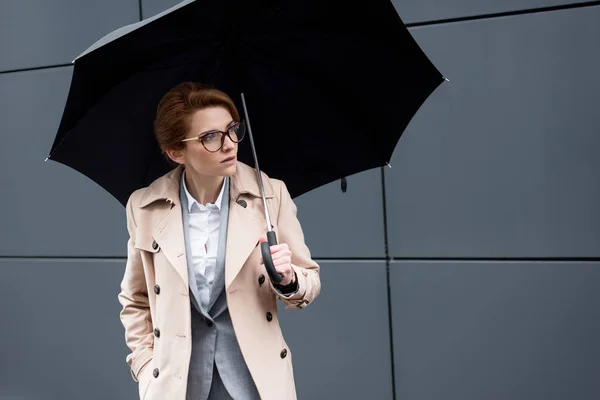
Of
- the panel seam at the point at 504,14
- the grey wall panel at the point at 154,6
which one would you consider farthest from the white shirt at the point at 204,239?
the grey wall panel at the point at 154,6

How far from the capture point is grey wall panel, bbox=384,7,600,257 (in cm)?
379

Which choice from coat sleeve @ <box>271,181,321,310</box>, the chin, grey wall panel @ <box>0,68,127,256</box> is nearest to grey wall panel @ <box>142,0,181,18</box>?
grey wall panel @ <box>0,68,127,256</box>

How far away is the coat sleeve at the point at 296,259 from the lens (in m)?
2.08

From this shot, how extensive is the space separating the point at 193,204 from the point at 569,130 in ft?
8.07

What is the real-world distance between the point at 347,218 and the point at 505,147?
104 centimetres

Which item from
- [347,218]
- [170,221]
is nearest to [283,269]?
[170,221]

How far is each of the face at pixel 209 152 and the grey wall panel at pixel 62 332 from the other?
2990 mm

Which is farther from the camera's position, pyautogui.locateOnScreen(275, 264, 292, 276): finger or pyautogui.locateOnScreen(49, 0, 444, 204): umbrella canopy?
pyautogui.locateOnScreen(49, 0, 444, 204): umbrella canopy

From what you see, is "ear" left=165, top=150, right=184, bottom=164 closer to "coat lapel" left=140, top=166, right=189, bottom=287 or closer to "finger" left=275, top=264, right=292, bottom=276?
"coat lapel" left=140, top=166, right=189, bottom=287

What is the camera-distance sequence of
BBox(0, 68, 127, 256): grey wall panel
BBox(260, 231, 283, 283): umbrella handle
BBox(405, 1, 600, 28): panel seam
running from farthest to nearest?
BBox(0, 68, 127, 256): grey wall panel < BBox(405, 1, 600, 28): panel seam < BBox(260, 231, 283, 283): umbrella handle

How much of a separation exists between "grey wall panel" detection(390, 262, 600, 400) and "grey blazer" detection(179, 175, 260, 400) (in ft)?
7.28

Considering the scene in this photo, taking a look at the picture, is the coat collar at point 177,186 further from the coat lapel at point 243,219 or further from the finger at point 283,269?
the finger at point 283,269

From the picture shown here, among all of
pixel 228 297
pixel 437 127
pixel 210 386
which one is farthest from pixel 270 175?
pixel 437 127

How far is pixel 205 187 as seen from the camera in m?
2.20
